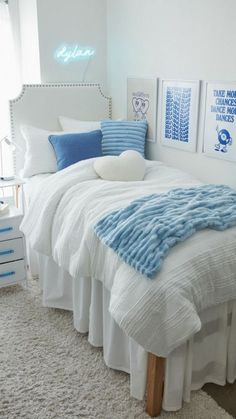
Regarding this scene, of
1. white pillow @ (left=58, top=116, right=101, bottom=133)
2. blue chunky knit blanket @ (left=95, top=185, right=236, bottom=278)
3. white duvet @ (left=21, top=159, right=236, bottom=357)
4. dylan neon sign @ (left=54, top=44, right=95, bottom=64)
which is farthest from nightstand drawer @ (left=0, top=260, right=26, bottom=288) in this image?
dylan neon sign @ (left=54, top=44, right=95, bottom=64)

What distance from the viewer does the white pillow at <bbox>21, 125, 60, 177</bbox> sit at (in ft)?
9.80

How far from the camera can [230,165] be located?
8.42 feet

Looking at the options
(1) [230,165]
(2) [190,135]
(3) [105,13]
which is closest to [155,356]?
(1) [230,165]

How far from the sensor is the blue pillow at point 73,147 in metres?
2.88

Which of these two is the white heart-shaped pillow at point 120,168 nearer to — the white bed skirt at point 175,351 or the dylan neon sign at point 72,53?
the white bed skirt at point 175,351

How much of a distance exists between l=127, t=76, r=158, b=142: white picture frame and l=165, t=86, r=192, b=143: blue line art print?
0.52 feet

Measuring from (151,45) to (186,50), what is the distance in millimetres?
405

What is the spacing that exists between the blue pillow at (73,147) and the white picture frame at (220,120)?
0.79m

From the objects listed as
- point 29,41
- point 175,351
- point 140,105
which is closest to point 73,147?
→ point 140,105

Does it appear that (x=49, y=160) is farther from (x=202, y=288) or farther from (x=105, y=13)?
(x=202, y=288)

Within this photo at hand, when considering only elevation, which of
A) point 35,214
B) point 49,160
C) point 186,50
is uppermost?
point 186,50

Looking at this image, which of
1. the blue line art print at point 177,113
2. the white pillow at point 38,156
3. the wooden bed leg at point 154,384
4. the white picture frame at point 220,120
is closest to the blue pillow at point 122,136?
the blue line art print at point 177,113

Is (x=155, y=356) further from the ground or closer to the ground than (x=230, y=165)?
closer to the ground

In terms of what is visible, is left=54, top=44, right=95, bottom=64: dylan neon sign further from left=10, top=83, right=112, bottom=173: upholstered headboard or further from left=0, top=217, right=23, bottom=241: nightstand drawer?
left=0, top=217, right=23, bottom=241: nightstand drawer
